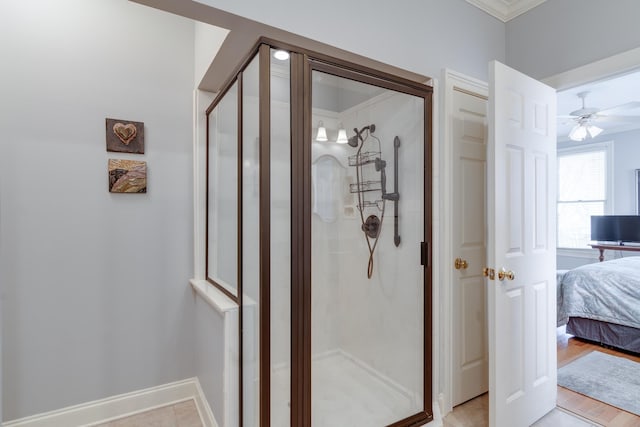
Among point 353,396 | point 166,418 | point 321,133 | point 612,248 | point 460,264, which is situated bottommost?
point 166,418

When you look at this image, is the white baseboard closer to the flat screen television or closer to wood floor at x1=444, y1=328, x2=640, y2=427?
wood floor at x1=444, y1=328, x2=640, y2=427

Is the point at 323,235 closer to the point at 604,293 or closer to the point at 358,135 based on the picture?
the point at 358,135

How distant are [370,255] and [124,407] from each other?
6.34 ft

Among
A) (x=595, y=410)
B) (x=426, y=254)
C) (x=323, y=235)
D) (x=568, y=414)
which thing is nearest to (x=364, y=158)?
(x=323, y=235)

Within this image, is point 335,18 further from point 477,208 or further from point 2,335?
point 2,335

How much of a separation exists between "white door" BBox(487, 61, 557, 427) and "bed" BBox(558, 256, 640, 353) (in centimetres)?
145

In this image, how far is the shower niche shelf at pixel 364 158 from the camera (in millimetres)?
2180

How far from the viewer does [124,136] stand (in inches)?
87.7

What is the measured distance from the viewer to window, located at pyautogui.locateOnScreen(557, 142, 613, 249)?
210 inches

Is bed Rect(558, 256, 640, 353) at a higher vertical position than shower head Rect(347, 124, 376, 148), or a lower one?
lower

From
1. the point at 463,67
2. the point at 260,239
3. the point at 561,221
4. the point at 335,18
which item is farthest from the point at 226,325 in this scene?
the point at 561,221

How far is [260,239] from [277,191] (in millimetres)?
230

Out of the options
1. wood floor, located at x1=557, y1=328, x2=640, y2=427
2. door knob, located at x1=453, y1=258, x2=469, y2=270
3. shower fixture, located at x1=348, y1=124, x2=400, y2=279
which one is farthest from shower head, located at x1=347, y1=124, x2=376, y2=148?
wood floor, located at x1=557, y1=328, x2=640, y2=427

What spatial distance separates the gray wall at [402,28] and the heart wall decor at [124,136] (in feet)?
4.03
